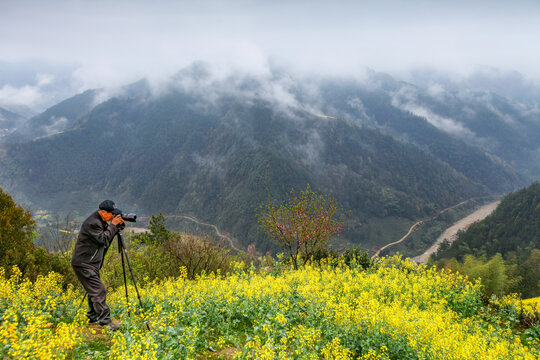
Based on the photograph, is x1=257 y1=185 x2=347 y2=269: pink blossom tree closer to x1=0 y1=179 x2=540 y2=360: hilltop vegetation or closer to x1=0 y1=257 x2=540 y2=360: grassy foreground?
x1=0 y1=179 x2=540 y2=360: hilltop vegetation

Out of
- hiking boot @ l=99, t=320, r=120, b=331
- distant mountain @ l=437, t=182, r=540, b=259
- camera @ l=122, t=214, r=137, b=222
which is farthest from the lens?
distant mountain @ l=437, t=182, r=540, b=259

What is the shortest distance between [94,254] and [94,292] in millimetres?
969

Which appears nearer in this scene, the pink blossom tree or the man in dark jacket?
the man in dark jacket

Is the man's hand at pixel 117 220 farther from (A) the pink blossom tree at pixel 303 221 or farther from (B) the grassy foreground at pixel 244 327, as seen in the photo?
(A) the pink blossom tree at pixel 303 221

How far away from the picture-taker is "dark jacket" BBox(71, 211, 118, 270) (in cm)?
732

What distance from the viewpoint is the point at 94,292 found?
7.38m

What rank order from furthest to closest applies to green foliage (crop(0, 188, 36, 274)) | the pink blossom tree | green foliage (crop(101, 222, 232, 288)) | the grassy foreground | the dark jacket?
1. green foliage (crop(101, 222, 232, 288))
2. the pink blossom tree
3. green foliage (crop(0, 188, 36, 274))
4. the dark jacket
5. the grassy foreground

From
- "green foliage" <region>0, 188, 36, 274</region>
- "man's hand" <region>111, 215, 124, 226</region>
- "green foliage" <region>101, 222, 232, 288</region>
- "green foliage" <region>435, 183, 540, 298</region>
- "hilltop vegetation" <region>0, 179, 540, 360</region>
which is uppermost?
"man's hand" <region>111, 215, 124, 226</region>

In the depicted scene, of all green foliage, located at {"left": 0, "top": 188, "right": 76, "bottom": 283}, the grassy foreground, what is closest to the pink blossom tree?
the grassy foreground

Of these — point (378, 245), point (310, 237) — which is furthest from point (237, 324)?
point (378, 245)

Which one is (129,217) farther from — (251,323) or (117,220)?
(251,323)

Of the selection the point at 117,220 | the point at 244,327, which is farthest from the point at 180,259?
the point at 117,220

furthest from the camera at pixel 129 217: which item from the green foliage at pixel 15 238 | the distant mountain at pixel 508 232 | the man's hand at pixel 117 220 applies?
the distant mountain at pixel 508 232

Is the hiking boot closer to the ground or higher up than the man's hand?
closer to the ground
